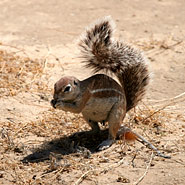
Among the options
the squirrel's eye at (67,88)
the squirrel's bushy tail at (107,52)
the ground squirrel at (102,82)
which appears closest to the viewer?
the squirrel's eye at (67,88)

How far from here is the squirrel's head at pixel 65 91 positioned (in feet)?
14.0

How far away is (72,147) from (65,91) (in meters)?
0.65

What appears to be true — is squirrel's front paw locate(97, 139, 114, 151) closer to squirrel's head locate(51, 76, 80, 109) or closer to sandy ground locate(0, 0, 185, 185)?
sandy ground locate(0, 0, 185, 185)

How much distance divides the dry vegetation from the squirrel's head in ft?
1.62

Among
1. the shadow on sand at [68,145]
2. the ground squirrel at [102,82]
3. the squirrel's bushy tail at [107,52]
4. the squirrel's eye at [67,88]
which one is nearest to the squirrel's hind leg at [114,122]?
the ground squirrel at [102,82]

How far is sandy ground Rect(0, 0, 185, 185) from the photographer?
425cm

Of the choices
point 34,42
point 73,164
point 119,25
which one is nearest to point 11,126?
point 73,164

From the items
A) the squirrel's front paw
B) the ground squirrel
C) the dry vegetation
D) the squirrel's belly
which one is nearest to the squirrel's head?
the ground squirrel

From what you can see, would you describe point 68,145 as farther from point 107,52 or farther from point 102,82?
point 107,52

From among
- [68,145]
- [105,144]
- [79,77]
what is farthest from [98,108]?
[79,77]

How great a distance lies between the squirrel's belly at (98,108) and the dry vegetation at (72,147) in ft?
1.08

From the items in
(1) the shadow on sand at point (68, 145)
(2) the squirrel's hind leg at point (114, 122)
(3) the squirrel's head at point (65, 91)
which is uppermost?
(3) the squirrel's head at point (65, 91)

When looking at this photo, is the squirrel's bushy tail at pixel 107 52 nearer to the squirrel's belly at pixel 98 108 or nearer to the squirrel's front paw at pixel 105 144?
the squirrel's belly at pixel 98 108

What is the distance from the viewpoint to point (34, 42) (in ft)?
25.8
